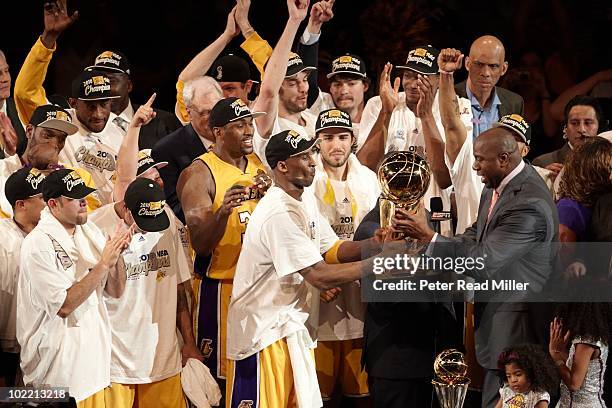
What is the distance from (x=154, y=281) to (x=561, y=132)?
3166 millimetres

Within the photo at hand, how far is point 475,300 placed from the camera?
19.3 ft

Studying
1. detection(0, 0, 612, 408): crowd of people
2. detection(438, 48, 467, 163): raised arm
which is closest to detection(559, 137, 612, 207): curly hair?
detection(0, 0, 612, 408): crowd of people

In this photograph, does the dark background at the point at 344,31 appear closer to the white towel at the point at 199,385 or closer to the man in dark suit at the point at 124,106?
the man in dark suit at the point at 124,106

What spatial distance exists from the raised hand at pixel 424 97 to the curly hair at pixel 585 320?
137 centimetres

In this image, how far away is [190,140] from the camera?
6.59m

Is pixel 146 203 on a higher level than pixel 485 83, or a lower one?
lower

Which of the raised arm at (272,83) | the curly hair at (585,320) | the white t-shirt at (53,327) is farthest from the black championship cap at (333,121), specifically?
the white t-shirt at (53,327)

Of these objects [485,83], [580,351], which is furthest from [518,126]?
[580,351]

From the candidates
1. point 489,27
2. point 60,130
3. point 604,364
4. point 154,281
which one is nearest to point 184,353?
point 154,281

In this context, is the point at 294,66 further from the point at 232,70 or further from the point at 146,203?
the point at 146,203

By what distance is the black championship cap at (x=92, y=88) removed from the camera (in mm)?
6457

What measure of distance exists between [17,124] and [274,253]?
2.13 meters

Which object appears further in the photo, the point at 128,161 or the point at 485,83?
the point at 485,83

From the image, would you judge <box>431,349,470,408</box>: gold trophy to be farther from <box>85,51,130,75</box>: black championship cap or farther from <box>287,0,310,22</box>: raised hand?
<box>85,51,130,75</box>: black championship cap
